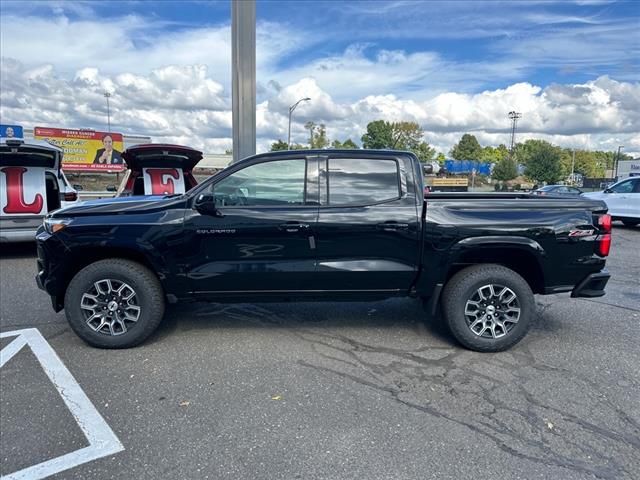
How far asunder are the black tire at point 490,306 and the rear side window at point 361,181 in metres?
1.07

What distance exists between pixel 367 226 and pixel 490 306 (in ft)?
4.50

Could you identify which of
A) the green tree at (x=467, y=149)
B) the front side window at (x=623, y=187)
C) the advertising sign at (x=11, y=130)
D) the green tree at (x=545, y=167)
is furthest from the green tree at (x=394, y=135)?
the front side window at (x=623, y=187)

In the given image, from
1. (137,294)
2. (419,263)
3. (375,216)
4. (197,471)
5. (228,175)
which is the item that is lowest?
(197,471)

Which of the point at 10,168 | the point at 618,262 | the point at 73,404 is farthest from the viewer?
the point at 618,262

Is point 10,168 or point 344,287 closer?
point 344,287

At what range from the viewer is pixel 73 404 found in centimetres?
328

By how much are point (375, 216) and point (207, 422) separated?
2.23 metres

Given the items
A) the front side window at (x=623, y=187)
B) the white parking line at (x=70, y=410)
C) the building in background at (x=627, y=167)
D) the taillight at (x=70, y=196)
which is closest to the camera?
the white parking line at (x=70, y=410)

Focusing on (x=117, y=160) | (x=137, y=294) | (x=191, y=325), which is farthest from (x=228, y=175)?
(x=117, y=160)

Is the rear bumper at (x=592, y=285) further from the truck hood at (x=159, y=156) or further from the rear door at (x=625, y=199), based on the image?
the rear door at (x=625, y=199)

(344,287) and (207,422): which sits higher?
(344,287)

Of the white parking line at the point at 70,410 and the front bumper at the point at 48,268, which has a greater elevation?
the front bumper at the point at 48,268

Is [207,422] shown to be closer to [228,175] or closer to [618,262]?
[228,175]

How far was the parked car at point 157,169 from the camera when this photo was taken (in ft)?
27.1
